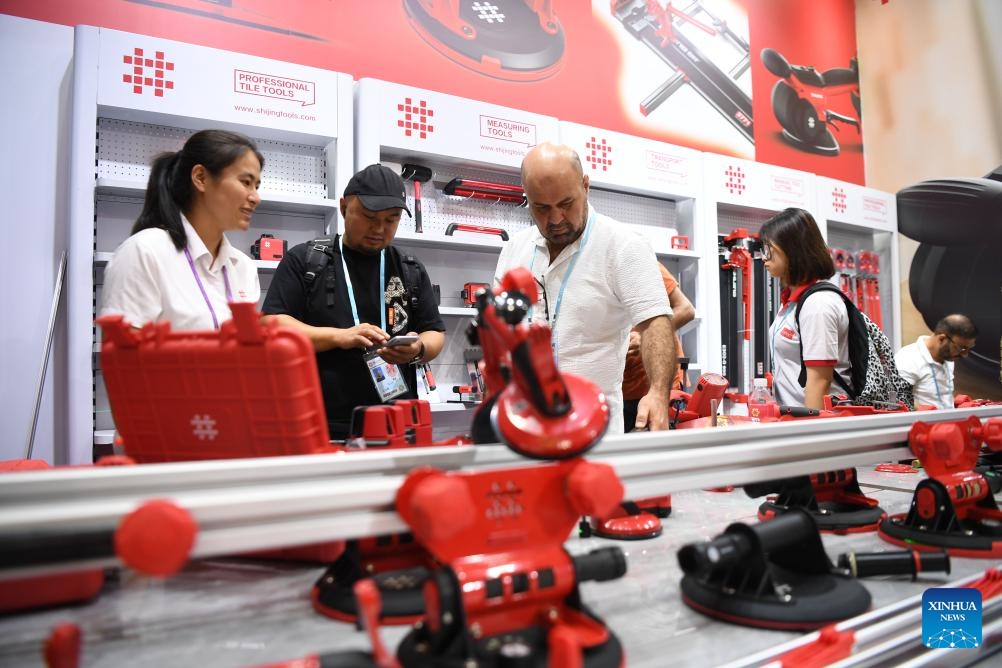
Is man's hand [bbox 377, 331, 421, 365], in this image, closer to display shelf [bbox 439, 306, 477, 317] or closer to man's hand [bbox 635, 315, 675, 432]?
man's hand [bbox 635, 315, 675, 432]

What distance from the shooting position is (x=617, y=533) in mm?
1321

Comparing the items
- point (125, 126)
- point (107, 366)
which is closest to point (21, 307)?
point (125, 126)

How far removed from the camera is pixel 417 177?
3650mm

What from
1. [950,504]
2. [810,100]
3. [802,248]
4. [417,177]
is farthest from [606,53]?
[950,504]

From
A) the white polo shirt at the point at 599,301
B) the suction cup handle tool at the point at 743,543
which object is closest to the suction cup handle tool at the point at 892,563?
the suction cup handle tool at the point at 743,543

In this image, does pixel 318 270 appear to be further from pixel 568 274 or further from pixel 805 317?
pixel 805 317

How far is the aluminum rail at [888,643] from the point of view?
840 mm

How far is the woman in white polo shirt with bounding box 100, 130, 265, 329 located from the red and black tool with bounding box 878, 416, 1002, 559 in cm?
161

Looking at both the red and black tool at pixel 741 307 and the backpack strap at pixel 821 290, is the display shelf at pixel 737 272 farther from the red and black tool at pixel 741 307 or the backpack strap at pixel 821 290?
the backpack strap at pixel 821 290

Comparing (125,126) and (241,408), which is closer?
(241,408)

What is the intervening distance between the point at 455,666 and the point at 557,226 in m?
1.45

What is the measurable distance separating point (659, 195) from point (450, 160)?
176 centimetres

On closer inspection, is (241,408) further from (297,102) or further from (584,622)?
(297,102)

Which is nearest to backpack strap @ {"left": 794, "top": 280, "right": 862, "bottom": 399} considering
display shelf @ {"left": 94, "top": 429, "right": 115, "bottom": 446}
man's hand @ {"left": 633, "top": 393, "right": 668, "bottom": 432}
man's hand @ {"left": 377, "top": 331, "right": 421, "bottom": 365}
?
man's hand @ {"left": 633, "top": 393, "right": 668, "bottom": 432}
